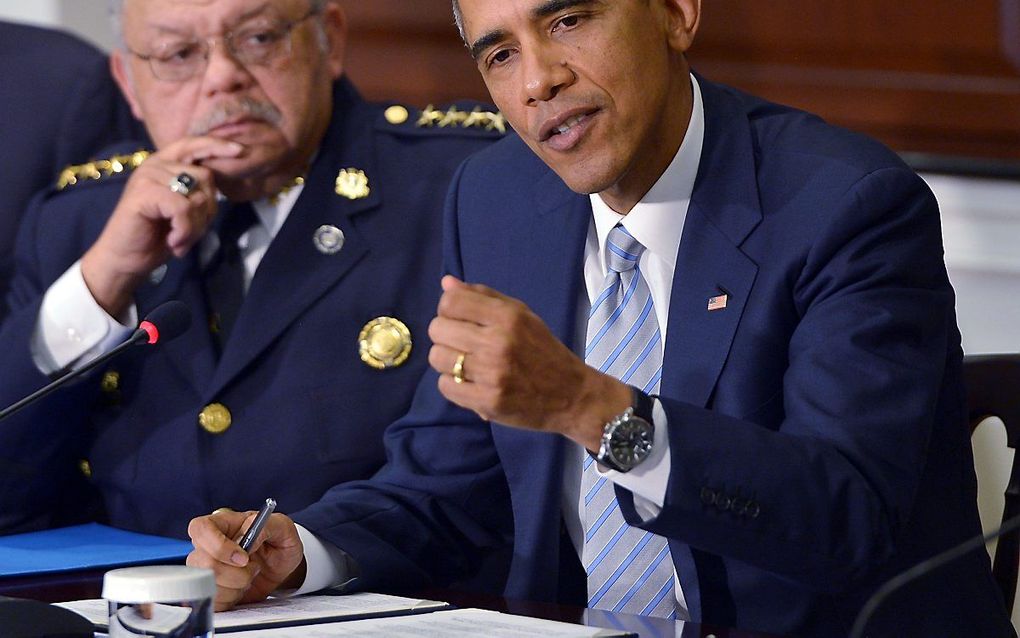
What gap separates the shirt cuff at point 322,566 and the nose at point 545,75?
1.71 feet

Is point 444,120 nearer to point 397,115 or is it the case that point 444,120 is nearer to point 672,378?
point 397,115

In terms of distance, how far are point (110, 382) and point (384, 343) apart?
0.42 meters

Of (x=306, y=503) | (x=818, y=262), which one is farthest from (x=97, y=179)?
(x=818, y=262)

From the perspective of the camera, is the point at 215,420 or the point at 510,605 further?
the point at 215,420

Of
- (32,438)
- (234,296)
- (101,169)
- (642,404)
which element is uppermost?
(101,169)

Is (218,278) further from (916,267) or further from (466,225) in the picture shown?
(916,267)

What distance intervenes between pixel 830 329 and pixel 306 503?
35.0 inches

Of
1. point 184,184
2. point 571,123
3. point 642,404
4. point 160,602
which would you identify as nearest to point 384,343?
point 184,184

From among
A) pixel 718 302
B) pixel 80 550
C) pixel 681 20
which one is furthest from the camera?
pixel 80 550

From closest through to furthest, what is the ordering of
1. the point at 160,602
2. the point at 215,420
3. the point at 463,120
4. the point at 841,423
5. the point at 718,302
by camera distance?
the point at 160,602, the point at 841,423, the point at 718,302, the point at 215,420, the point at 463,120

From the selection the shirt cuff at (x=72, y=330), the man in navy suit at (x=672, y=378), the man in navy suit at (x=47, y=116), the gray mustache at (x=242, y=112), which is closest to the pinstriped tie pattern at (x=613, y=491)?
the man in navy suit at (x=672, y=378)

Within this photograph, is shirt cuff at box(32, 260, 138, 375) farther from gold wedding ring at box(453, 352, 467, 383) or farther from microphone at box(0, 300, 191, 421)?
gold wedding ring at box(453, 352, 467, 383)

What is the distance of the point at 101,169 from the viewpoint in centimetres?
240

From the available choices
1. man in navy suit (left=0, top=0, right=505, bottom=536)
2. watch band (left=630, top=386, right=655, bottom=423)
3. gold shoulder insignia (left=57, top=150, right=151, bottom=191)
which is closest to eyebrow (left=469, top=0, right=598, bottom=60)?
watch band (left=630, top=386, right=655, bottom=423)
